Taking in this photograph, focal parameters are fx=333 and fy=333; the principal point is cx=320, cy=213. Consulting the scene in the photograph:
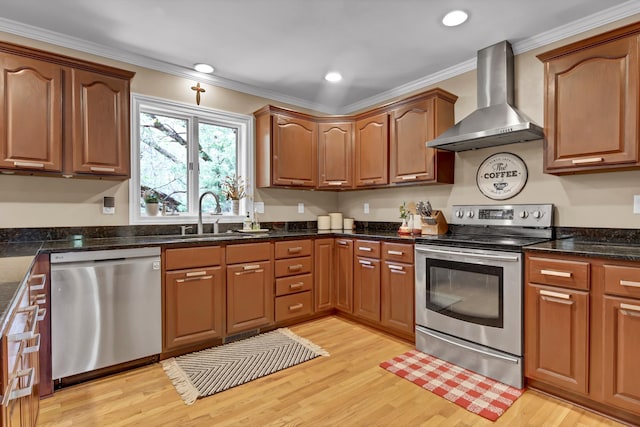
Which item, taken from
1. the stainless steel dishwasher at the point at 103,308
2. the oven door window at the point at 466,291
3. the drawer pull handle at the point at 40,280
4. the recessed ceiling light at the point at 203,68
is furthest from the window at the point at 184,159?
the oven door window at the point at 466,291

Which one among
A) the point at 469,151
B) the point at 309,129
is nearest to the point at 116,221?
the point at 309,129

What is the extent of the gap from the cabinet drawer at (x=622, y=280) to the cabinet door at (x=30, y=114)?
3533 mm

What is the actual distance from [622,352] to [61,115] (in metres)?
3.79

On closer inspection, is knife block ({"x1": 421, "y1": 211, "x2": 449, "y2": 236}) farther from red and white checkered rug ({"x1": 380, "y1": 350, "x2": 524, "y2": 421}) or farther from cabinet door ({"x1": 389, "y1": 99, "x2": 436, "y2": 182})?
red and white checkered rug ({"x1": 380, "y1": 350, "x2": 524, "y2": 421})

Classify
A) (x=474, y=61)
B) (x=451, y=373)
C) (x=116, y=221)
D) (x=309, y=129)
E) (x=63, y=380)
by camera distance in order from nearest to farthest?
(x=63, y=380), (x=451, y=373), (x=116, y=221), (x=474, y=61), (x=309, y=129)

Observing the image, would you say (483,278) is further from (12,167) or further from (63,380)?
(12,167)

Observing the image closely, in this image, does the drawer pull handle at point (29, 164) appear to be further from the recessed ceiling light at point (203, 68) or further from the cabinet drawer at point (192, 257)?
the recessed ceiling light at point (203, 68)

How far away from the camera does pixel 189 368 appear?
2.44 metres

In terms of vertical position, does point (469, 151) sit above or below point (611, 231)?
above

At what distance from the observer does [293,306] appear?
3295 mm

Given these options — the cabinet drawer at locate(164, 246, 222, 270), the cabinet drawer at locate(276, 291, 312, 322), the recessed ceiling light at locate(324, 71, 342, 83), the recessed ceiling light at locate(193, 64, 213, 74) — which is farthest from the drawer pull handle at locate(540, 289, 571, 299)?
the recessed ceiling light at locate(193, 64, 213, 74)

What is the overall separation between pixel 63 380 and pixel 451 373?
8.62 feet

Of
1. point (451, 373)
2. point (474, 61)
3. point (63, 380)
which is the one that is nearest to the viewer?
point (63, 380)

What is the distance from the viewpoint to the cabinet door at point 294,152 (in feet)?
11.8
